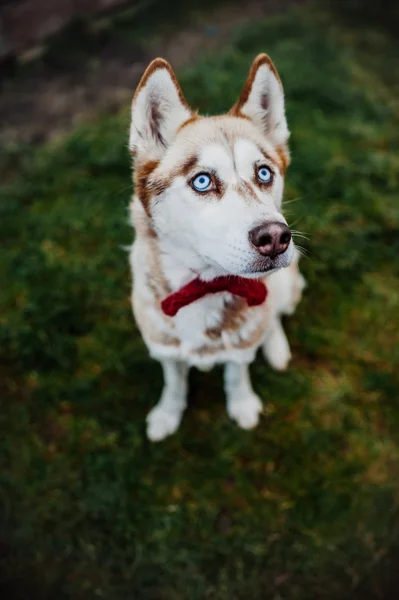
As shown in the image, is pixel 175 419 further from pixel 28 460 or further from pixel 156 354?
pixel 28 460

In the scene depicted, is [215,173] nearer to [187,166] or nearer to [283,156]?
[187,166]

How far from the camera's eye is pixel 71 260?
3.65m

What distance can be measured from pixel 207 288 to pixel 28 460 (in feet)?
5.14

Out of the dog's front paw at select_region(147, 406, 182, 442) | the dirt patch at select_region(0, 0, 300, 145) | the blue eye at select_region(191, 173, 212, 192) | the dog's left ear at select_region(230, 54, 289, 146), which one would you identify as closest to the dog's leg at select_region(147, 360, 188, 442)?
the dog's front paw at select_region(147, 406, 182, 442)

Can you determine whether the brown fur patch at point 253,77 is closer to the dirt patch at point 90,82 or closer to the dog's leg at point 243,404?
the dog's leg at point 243,404

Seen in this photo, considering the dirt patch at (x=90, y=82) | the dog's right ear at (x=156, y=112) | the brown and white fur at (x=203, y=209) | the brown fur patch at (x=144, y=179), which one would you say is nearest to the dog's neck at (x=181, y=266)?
the brown and white fur at (x=203, y=209)

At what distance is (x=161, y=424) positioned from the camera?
2.88m

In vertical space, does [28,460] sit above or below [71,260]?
below

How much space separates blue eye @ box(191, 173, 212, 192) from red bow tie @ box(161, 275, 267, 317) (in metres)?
0.40

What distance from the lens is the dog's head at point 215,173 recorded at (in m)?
1.76

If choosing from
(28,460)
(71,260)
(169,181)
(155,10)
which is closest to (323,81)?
(155,10)

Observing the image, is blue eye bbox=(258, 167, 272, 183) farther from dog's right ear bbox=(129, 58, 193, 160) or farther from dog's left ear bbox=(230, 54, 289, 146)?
dog's right ear bbox=(129, 58, 193, 160)

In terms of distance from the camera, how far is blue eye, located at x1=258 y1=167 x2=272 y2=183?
1958 millimetres

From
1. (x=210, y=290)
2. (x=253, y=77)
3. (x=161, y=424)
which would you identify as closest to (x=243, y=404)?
(x=161, y=424)
